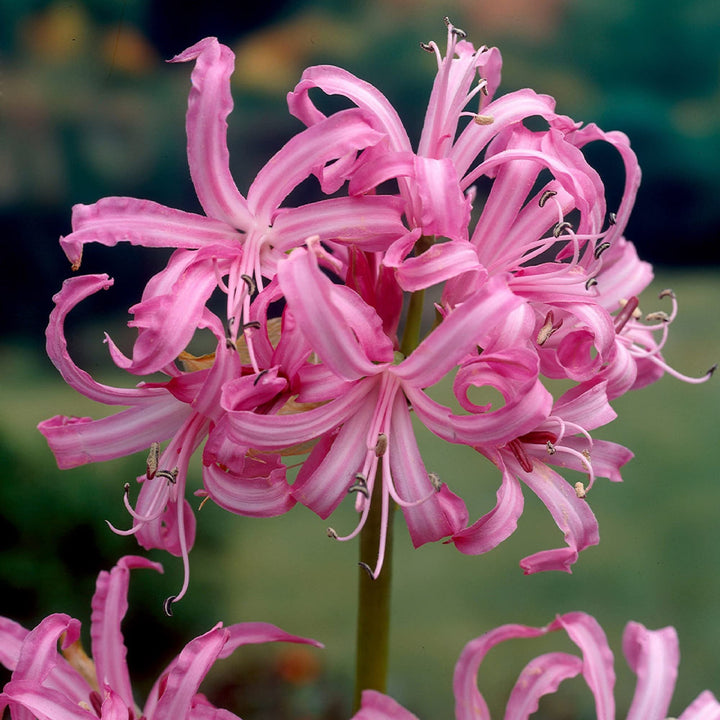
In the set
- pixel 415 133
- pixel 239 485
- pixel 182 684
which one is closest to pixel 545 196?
pixel 239 485

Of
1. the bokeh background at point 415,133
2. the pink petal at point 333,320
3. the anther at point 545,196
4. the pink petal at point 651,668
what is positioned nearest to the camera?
the pink petal at point 333,320

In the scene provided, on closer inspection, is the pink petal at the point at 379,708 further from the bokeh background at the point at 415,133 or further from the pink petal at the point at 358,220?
the bokeh background at the point at 415,133

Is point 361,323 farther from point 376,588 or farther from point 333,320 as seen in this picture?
point 376,588

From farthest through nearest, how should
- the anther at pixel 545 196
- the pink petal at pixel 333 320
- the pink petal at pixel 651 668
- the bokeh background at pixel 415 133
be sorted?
the bokeh background at pixel 415 133 < the pink petal at pixel 651 668 < the anther at pixel 545 196 < the pink petal at pixel 333 320

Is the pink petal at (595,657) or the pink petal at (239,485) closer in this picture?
the pink petal at (239,485)

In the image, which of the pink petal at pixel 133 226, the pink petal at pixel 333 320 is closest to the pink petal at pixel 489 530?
the pink petal at pixel 333 320

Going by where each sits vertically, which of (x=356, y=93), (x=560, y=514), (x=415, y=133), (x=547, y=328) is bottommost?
(x=415, y=133)

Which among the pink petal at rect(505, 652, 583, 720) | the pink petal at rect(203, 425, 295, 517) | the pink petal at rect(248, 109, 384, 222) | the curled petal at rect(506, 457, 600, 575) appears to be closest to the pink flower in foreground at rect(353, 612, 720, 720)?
the pink petal at rect(505, 652, 583, 720)
